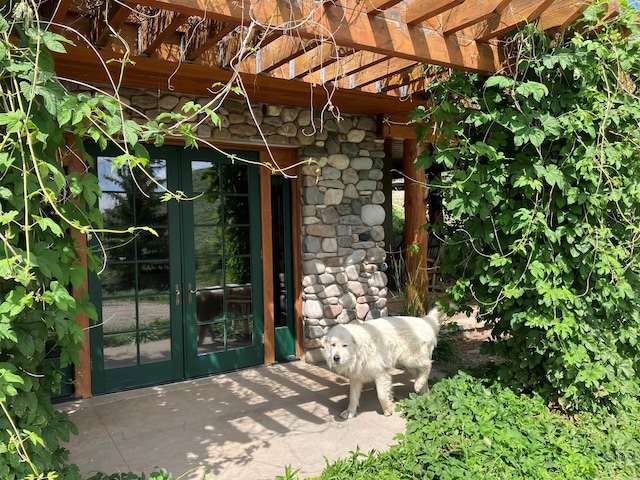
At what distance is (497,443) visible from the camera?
100 inches

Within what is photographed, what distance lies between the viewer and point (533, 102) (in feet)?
9.39

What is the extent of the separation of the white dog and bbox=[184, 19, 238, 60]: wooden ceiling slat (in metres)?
1.95

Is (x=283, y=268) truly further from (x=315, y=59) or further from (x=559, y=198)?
(x=559, y=198)

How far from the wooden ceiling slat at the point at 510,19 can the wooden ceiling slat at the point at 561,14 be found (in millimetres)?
177

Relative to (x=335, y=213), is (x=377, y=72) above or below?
above

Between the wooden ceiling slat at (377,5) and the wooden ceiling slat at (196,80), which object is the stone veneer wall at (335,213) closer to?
the wooden ceiling slat at (196,80)

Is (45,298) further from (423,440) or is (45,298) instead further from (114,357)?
(114,357)

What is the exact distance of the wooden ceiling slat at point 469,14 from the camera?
237 centimetres

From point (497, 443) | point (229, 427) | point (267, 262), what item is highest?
point (267, 262)

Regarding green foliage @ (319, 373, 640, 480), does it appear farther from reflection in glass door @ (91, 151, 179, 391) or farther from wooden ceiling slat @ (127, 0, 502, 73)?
reflection in glass door @ (91, 151, 179, 391)

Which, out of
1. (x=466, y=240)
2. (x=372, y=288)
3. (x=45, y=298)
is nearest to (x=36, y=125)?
(x=45, y=298)

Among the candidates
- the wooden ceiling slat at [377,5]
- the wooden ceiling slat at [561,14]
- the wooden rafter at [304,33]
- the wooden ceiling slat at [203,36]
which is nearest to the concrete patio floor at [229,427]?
the wooden rafter at [304,33]

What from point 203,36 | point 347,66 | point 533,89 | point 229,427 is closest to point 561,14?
point 533,89

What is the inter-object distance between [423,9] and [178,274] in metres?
2.86
